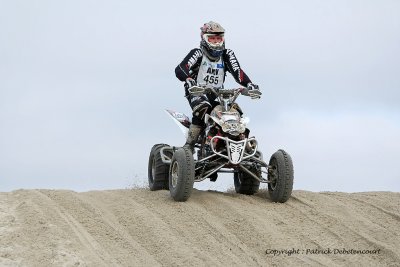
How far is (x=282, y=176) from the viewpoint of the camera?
11086 millimetres

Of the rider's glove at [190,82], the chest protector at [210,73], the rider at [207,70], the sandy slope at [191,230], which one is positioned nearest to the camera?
the sandy slope at [191,230]

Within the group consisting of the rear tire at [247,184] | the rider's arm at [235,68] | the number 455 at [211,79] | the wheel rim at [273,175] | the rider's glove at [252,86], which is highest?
the rider's arm at [235,68]

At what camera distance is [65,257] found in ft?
27.3

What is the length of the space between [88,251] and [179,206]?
2.32 meters

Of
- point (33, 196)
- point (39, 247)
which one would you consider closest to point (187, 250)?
point (39, 247)

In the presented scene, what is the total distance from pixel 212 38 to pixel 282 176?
106 inches

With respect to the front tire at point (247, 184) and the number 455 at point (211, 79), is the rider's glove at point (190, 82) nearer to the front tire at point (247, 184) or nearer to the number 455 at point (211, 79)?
the number 455 at point (211, 79)

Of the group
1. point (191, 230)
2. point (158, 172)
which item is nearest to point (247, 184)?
point (158, 172)

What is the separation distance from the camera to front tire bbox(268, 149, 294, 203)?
1109 cm

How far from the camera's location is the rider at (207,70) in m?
12.0

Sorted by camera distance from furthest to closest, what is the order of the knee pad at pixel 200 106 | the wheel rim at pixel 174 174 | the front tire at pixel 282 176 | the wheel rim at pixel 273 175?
1. the knee pad at pixel 200 106
2. the wheel rim at pixel 273 175
3. the wheel rim at pixel 174 174
4. the front tire at pixel 282 176

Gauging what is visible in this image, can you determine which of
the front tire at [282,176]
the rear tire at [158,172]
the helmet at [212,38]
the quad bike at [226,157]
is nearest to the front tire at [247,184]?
the quad bike at [226,157]

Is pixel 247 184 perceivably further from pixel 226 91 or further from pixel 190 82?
pixel 190 82

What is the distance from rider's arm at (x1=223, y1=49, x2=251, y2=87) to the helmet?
0.28 m
